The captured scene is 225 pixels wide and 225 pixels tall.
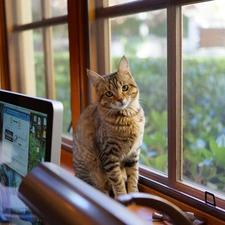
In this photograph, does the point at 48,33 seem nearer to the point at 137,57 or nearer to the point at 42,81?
the point at 42,81

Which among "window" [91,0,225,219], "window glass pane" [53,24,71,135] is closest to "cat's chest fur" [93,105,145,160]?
"window" [91,0,225,219]

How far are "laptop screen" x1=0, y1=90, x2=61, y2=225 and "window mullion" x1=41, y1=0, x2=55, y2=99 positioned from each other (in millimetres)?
1127

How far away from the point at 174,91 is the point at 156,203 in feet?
2.60

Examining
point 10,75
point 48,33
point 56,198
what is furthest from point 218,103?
point 10,75

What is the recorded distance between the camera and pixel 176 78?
49.7 inches

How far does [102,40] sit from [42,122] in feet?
2.89

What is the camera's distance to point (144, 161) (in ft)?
5.32

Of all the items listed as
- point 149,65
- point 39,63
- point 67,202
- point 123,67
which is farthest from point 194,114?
point 39,63

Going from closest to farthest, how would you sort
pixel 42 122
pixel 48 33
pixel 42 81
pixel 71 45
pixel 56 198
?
pixel 56 198
pixel 42 122
pixel 71 45
pixel 48 33
pixel 42 81

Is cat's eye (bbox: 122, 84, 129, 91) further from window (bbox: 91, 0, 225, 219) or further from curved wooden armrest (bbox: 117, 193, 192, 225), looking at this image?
curved wooden armrest (bbox: 117, 193, 192, 225)

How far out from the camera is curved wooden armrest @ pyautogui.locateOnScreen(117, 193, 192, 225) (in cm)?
50

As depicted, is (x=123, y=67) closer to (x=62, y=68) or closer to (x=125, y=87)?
(x=125, y=87)

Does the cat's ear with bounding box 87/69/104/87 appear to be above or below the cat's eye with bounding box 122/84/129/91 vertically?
above

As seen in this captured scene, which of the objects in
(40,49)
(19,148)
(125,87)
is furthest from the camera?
(40,49)
